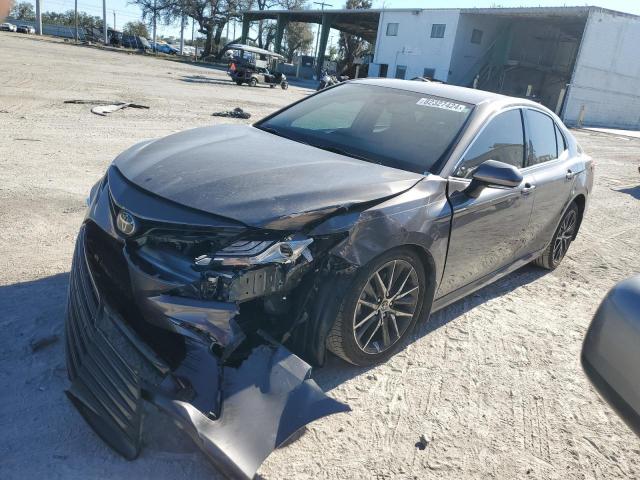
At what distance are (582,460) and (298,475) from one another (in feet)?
4.89

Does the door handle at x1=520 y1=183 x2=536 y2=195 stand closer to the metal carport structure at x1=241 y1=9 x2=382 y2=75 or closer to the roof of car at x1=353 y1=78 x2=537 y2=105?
the roof of car at x1=353 y1=78 x2=537 y2=105

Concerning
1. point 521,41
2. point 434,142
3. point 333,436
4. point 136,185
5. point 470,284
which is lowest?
point 333,436

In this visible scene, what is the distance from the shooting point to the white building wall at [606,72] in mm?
31328

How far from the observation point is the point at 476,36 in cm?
3938

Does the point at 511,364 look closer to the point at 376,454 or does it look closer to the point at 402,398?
the point at 402,398

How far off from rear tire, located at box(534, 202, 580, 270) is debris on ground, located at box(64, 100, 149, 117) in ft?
31.1

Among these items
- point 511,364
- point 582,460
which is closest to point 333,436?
point 582,460

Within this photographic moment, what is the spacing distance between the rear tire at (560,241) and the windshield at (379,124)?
196cm

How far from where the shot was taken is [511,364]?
3.53m

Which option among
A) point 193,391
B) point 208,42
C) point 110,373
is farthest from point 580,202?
point 208,42

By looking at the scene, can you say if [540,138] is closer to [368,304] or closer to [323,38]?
[368,304]

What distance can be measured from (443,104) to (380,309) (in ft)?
5.58

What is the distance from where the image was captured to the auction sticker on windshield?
378 centimetres

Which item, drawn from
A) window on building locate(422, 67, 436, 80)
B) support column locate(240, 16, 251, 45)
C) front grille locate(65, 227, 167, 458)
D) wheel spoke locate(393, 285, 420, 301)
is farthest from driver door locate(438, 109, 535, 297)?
support column locate(240, 16, 251, 45)
